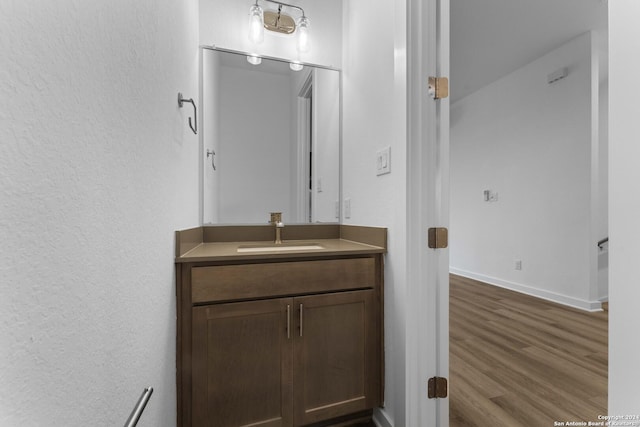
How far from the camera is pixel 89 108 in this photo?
17.2 inches

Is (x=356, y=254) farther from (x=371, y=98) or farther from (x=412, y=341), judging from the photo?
(x=371, y=98)

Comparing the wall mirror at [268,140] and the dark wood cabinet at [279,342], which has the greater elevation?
the wall mirror at [268,140]

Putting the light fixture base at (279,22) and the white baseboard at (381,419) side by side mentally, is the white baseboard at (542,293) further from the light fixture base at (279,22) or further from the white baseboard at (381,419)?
the light fixture base at (279,22)

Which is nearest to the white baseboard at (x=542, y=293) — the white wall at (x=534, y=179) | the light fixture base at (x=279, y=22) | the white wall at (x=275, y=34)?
the white wall at (x=534, y=179)

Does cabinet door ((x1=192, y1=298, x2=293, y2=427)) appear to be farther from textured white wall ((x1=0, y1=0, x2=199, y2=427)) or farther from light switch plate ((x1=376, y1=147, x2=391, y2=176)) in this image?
light switch plate ((x1=376, y1=147, x2=391, y2=176))

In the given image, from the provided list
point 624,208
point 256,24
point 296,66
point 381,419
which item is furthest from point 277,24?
point 381,419

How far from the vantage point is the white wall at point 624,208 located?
1.51 ft

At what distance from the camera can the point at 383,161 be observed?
1311mm

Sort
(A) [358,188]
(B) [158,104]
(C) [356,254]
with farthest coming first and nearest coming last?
(A) [358,188], (C) [356,254], (B) [158,104]

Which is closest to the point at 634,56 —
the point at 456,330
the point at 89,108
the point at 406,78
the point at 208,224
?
the point at 406,78

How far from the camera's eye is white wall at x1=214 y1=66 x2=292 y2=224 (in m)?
1.72

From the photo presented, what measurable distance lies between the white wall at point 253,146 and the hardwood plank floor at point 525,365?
4.81ft

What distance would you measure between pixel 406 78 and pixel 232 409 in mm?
1513

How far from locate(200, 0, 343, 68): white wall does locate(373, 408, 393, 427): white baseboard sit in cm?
201
